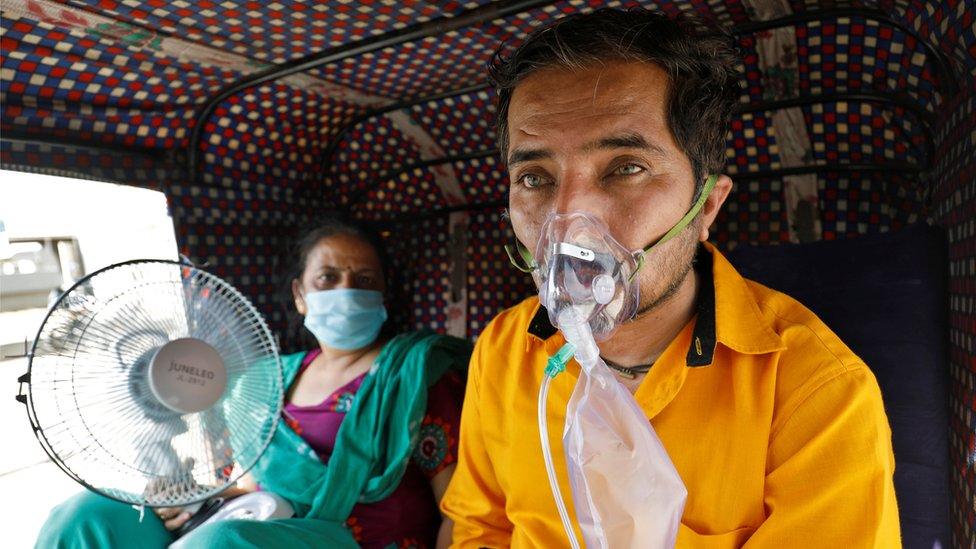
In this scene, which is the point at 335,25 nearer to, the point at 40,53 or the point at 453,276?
the point at 40,53

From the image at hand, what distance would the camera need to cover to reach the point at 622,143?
1246 mm

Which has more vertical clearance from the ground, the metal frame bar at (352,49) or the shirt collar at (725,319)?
the metal frame bar at (352,49)

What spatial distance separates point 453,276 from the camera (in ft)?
9.28

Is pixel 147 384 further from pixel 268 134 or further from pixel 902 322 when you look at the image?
pixel 902 322

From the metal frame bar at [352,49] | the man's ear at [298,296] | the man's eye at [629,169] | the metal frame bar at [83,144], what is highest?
the metal frame bar at [352,49]

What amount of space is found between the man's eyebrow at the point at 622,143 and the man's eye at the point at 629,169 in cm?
4

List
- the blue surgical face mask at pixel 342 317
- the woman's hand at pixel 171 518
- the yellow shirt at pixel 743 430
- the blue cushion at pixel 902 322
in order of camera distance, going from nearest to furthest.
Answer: the yellow shirt at pixel 743 430 < the blue cushion at pixel 902 322 < the woman's hand at pixel 171 518 < the blue surgical face mask at pixel 342 317

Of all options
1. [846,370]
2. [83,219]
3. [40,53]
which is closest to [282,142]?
[83,219]

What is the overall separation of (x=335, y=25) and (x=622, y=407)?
4.44 feet

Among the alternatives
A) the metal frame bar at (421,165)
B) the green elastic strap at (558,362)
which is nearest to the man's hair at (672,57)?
the green elastic strap at (558,362)

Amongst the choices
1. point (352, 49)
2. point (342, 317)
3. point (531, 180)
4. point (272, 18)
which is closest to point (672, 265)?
point (531, 180)

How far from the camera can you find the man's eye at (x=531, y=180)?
136 cm

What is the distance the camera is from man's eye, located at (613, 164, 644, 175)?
4.13 feet

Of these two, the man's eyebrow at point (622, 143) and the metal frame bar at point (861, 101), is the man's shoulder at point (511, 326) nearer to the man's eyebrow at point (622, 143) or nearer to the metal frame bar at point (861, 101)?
the man's eyebrow at point (622, 143)
